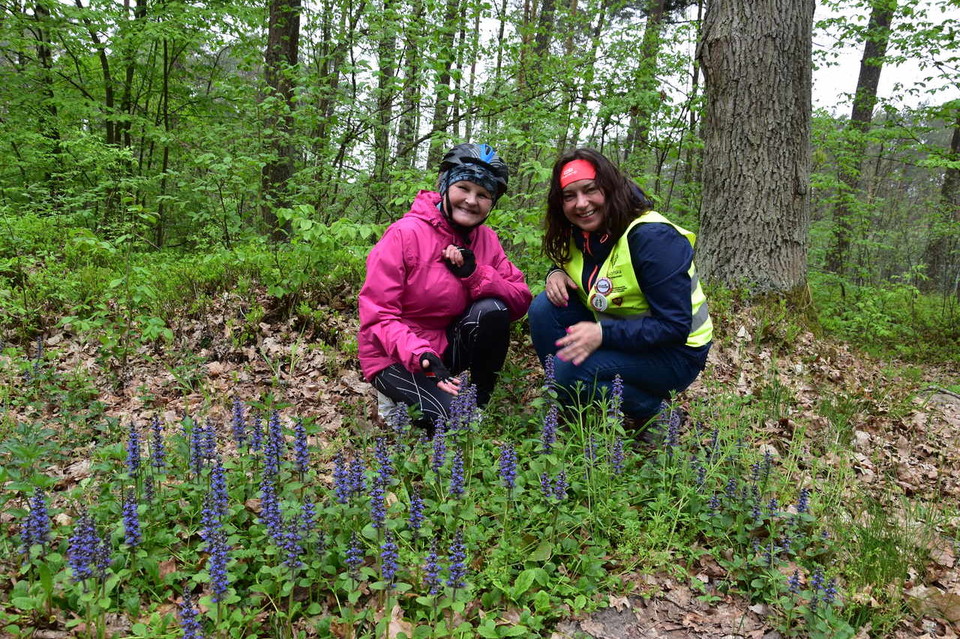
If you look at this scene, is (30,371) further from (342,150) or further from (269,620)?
(342,150)

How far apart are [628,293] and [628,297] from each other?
0.03 metres

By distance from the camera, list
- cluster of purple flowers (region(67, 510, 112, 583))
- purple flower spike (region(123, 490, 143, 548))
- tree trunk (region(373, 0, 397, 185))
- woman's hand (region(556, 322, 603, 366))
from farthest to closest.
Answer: tree trunk (region(373, 0, 397, 185)) < woman's hand (region(556, 322, 603, 366)) < purple flower spike (region(123, 490, 143, 548)) < cluster of purple flowers (region(67, 510, 112, 583))

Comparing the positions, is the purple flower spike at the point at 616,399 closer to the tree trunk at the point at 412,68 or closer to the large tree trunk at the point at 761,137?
the large tree trunk at the point at 761,137

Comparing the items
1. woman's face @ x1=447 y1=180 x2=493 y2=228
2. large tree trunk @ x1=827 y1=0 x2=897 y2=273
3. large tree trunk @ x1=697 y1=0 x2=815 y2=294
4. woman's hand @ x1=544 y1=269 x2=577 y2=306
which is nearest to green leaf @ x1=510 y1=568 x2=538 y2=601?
woman's hand @ x1=544 y1=269 x2=577 y2=306

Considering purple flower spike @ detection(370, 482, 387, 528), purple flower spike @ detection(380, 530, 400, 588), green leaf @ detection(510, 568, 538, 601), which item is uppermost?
purple flower spike @ detection(370, 482, 387, 528)

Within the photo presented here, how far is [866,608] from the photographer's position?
7.73 ft

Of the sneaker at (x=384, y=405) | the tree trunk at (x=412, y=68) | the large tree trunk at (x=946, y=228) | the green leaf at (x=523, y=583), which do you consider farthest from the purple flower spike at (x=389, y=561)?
the large tree trunk at (x=946, y=228)

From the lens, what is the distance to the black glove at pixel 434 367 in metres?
3.19

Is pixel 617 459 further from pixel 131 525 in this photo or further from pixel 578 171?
pixel 131 525

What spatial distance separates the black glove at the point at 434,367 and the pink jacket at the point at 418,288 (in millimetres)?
44

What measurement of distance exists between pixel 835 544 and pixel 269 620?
2.61 meters

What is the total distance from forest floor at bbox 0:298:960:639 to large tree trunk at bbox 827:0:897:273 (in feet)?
16.8

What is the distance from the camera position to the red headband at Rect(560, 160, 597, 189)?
11.2ft

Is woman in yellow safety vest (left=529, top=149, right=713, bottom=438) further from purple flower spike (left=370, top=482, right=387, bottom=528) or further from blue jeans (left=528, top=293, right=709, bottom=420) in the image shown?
purple flower spike (left=370, top=482, right=387, bottom=528)
